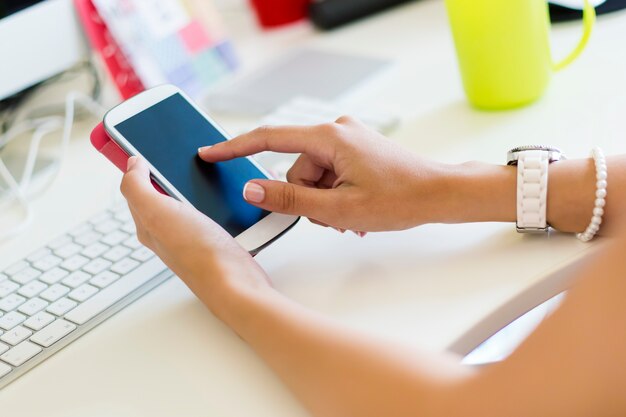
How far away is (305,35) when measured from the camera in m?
1.19

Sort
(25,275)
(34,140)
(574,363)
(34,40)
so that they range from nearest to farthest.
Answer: (574,363)
(25,275)
(34,40)
(34,140)

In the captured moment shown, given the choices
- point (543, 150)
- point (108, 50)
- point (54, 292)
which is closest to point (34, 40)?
point (108, 50)

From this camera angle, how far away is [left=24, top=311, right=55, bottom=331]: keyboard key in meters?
0.62

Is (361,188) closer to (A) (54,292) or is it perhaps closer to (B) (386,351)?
(B) (386,351)

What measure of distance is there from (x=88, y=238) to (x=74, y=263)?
4 cm

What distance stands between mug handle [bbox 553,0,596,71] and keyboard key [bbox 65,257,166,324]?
0.50m

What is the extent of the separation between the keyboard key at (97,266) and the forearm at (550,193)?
0.31 meters

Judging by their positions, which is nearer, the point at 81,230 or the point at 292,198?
the point at 292,198

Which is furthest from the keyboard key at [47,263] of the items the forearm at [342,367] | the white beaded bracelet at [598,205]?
the white beaded bracelet at [598,205]

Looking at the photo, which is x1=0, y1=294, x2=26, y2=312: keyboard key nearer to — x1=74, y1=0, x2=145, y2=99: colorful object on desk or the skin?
the skin

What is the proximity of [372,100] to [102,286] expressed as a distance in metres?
0.43

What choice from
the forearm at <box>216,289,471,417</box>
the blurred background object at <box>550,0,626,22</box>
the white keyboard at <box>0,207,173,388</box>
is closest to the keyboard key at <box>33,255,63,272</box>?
the white keyboard at <box>0,207,173,388</box>

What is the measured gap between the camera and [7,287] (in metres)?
0.68

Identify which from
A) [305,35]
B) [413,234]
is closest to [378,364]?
[413,234]
